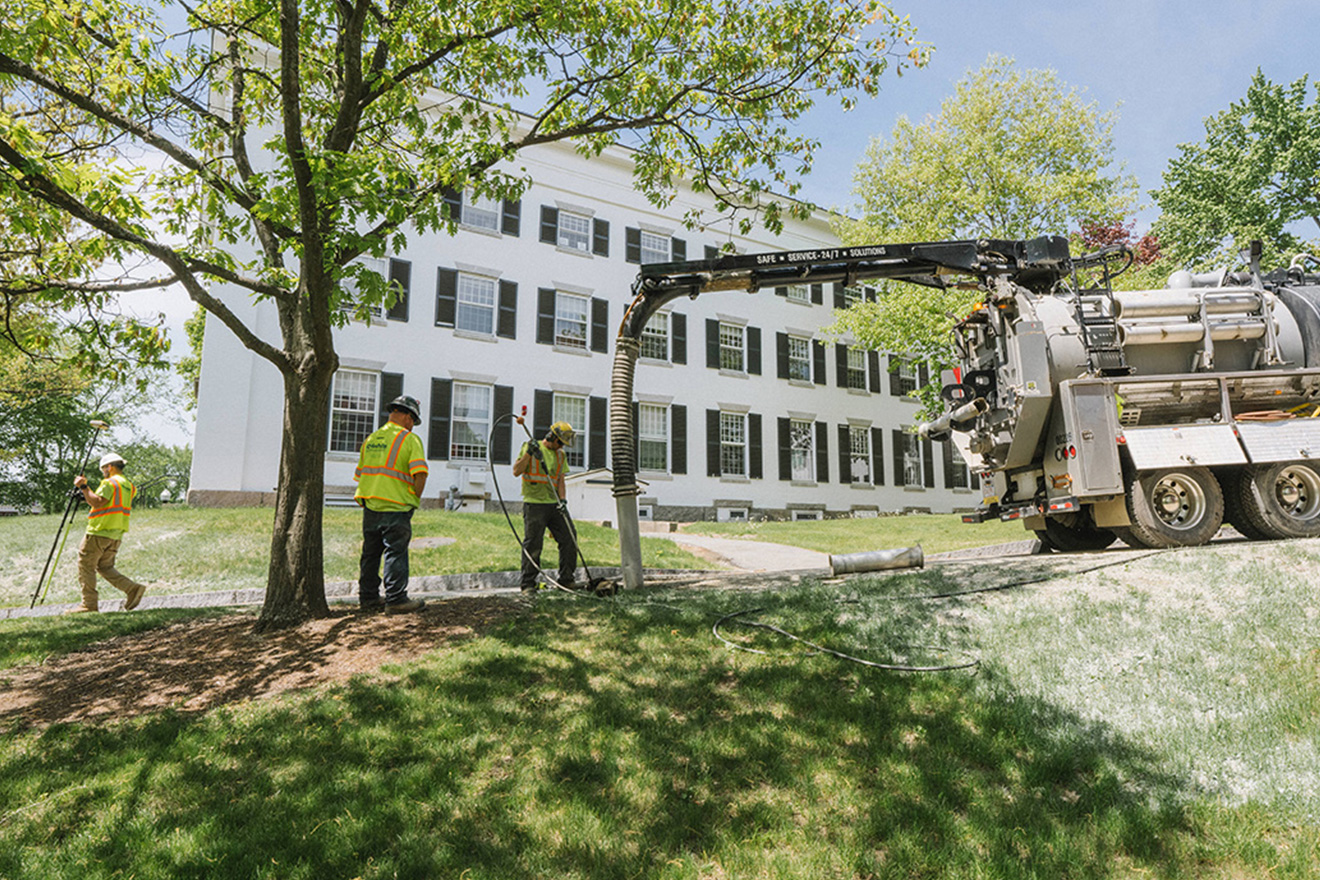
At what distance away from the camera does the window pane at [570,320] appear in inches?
873

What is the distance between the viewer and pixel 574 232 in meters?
23.1

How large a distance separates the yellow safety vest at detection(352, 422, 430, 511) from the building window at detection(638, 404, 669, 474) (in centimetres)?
1540

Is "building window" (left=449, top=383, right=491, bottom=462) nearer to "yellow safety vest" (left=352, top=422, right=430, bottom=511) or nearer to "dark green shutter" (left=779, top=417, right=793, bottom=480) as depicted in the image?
"dark green shutter" (left=779, top=417, right=793, bottom=480)

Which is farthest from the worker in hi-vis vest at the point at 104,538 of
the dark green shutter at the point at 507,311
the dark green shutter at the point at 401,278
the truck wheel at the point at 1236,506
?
the truck wheel at the point at 1236,506

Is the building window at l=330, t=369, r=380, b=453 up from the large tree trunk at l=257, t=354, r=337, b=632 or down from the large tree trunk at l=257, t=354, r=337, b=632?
up

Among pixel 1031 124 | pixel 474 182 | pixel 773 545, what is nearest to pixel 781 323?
pixel 1031 124

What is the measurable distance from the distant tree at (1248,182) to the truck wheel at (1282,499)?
18563 millimetres

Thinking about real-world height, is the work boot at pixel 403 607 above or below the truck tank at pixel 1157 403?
below

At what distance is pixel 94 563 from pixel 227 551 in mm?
3203

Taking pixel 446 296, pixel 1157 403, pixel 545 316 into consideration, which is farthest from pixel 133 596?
pixel 545 316

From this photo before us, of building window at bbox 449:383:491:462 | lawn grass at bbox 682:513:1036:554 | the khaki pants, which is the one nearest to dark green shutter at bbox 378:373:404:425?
building window at bbox 449:383:491:462

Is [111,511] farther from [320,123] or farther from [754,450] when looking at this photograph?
[754,450]

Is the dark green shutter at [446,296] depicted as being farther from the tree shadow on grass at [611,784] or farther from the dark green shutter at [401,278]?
the tree shadow on grass at [611,784]

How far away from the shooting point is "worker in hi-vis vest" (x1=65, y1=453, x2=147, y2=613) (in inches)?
342
